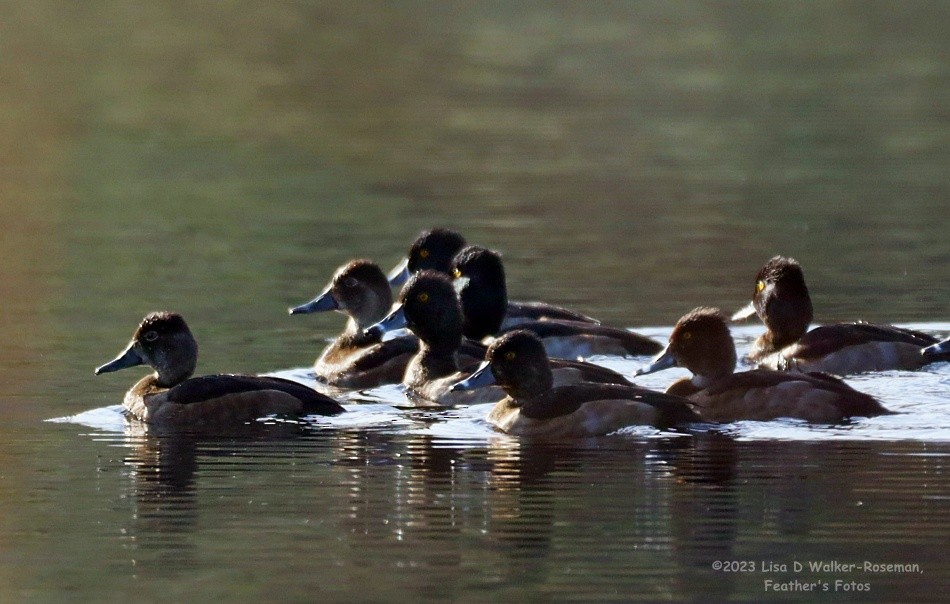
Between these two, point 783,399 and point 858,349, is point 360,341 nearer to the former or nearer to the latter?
point 858,349

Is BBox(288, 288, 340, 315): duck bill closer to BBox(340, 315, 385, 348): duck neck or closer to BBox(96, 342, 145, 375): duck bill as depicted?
BBox(340, 315, 385, 348): duck neck

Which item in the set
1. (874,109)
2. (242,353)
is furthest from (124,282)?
(874,109)

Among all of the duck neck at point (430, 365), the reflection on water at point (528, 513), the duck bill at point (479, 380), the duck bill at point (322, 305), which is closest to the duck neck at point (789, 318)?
the duck neck at point (430, 365)

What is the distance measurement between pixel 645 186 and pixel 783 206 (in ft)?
8.12

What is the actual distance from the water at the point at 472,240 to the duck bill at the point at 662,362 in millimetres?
1215

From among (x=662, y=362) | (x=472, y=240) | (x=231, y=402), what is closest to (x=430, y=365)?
(x=662, y=362)

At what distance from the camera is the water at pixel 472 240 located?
372 inches

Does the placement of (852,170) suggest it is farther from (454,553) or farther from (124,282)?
(454,553)

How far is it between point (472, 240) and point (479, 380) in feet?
28.1

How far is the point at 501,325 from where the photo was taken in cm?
1609

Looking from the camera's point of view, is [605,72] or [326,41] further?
[326,41]

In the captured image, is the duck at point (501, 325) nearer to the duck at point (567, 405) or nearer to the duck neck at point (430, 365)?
the duck neck at point (430, 365)

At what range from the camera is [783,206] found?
78.3 feet

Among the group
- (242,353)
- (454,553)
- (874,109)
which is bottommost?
(454,553)
